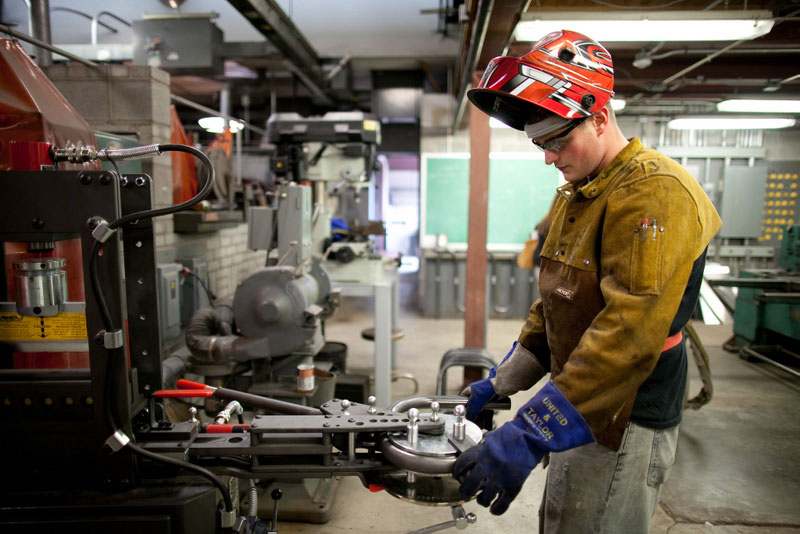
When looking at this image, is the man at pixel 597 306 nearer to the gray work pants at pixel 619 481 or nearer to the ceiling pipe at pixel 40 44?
the gray work pants at pixel 619 481

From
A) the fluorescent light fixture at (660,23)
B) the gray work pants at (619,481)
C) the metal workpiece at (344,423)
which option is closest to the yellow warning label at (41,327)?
the metal workpiece at (344,423)

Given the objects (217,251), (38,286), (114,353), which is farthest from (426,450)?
(217,251)

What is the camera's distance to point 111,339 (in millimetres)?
990

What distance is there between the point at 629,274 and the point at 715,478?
242 cm

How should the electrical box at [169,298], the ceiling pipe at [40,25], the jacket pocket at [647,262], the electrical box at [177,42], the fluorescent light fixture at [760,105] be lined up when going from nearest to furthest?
the jacket pocket at [647,262] < the electrical box at [169,298] < the ceiling pipe at [40,25] < the fluorescent light fixture at [760,105] < the electrical box at [177,42]

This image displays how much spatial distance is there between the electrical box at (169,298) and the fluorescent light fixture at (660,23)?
235 centimetres

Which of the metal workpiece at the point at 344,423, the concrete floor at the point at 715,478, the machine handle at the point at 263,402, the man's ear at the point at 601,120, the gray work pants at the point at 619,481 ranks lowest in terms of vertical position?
the concrete floor at the point at 715,478

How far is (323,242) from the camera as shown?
135 inches

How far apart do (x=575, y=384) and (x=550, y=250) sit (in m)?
0.39

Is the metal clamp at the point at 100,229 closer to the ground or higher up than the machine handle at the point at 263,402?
higher up

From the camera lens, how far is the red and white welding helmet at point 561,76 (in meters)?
1.01

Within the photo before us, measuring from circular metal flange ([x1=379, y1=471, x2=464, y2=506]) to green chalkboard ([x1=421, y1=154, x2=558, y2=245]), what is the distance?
214 inches

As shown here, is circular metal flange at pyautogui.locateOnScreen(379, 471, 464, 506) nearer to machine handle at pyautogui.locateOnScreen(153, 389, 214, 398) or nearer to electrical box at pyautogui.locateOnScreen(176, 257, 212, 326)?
machine handle at pyautogui.locateOnScreen(153, 389, 214, 398)

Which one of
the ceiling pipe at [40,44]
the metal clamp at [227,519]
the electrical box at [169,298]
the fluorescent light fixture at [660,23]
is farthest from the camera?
the electrical box at [169,298]
